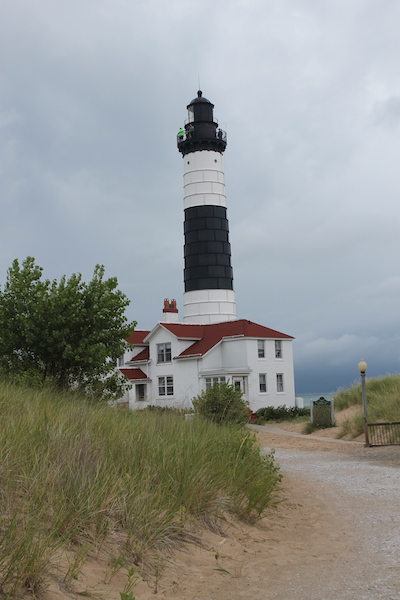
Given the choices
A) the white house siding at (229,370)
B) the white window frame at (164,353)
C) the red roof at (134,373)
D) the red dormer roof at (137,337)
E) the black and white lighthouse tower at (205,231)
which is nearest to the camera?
the white house siding at (229,370)

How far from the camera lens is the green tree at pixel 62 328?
1961cm

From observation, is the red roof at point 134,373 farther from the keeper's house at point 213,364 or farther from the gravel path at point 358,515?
the gravel path at point 358,515

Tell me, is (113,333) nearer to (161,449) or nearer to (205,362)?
(161,449)

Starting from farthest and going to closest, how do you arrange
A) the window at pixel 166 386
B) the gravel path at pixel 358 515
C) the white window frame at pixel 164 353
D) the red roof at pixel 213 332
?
the white window frame at pixel 164 353, the window at pixel 166 386, the red roof at pixel 213 332, the gravel path at pixel 358 515

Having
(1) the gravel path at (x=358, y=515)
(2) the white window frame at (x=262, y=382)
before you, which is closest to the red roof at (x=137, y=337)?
(2) the white window frame at (x=262, y=382)

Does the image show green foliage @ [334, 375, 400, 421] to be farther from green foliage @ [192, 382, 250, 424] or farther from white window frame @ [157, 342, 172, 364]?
white window frame @ [157, 342, 172, 364]

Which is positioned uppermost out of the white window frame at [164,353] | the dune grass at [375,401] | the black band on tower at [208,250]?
the black band on tower at [208,250]

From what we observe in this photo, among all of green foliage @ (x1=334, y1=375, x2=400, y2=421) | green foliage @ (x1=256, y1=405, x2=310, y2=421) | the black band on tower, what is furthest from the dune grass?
the black band on tower

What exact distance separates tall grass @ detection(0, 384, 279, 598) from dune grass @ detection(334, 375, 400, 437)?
1270 centimetres

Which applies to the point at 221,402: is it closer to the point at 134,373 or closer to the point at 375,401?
the point at 375,401

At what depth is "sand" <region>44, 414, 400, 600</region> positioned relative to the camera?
5.14 meters

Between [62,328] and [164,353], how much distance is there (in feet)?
68.2

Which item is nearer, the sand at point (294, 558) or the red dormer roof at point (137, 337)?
Answer: the sand at point (294, 558)

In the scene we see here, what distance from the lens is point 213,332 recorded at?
40.2 m
